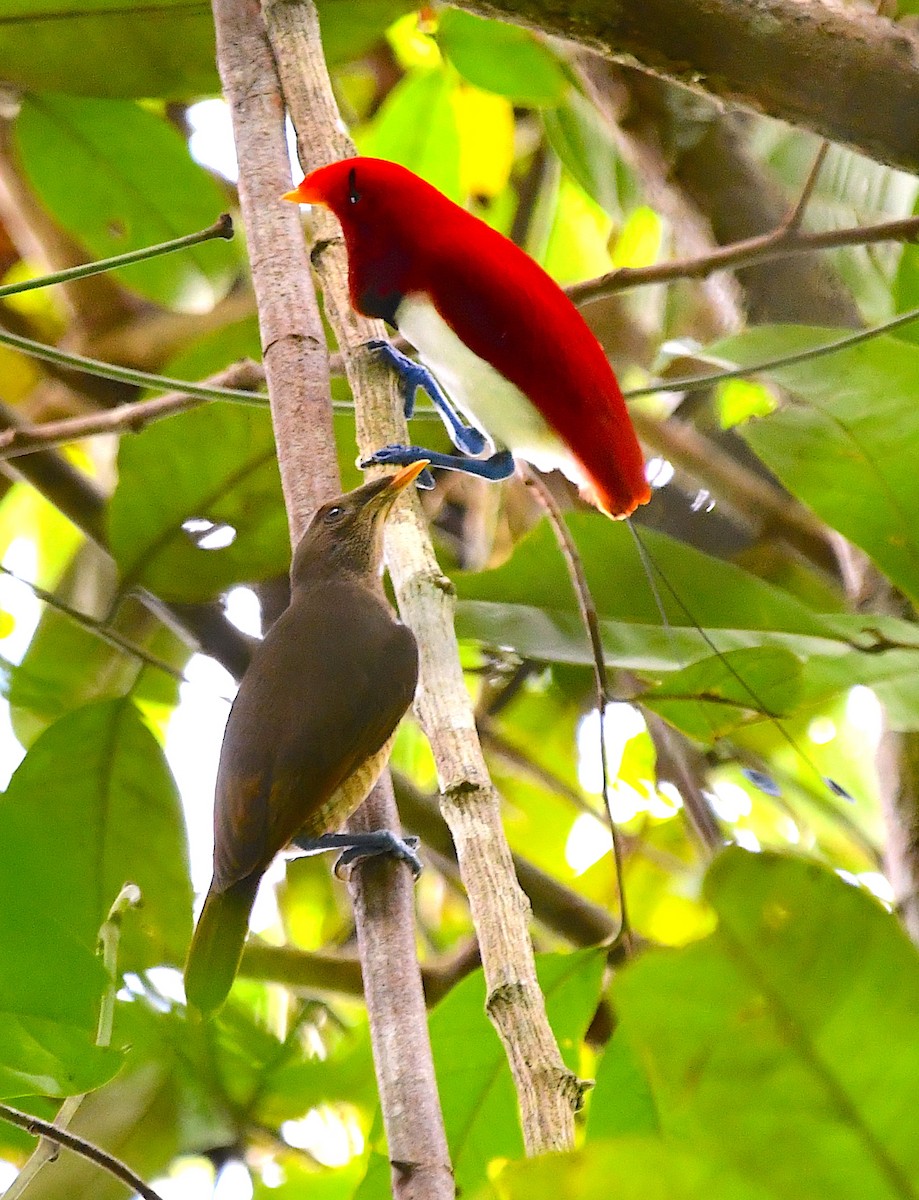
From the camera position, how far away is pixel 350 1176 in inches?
42.6

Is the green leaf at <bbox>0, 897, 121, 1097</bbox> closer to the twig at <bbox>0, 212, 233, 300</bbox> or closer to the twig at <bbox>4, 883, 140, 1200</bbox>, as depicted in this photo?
the twig at <bbox>4, 883, 140, 1200</bbox>

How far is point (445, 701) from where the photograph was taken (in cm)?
82

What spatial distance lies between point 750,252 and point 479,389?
43cm

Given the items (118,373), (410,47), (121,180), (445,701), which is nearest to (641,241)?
(410,47)

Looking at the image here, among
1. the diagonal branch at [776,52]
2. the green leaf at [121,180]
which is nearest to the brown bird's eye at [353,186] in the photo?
the diagonal branch at [776,52]

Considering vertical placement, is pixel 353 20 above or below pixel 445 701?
above

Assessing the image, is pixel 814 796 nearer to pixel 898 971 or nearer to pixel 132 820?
pixel 132 820

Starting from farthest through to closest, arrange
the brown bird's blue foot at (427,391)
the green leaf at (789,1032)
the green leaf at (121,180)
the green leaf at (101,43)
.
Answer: the green leaf at (121,180) < the green leaf at (101,43) < the brown bird's blue foot at (427,391) < the green leaf at (789,1032)

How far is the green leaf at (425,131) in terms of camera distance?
1658 millimetres

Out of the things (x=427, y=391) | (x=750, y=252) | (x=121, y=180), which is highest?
(x=121, y=180)

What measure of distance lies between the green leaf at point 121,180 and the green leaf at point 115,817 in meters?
0.59

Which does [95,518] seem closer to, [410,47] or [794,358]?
[794,358]

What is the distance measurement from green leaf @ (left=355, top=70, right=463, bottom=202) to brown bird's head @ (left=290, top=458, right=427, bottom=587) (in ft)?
2.74

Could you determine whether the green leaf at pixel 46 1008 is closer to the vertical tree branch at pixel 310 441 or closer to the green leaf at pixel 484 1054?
the vertical tree branch at pixel 310 441
